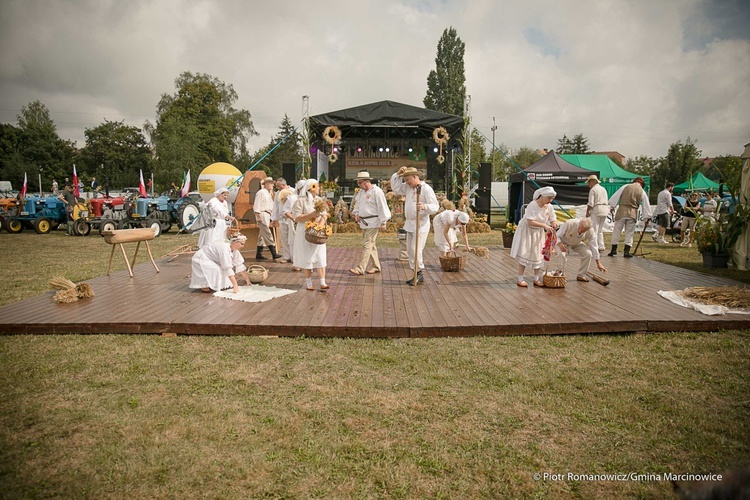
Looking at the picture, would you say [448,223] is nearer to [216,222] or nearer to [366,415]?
[216,222]

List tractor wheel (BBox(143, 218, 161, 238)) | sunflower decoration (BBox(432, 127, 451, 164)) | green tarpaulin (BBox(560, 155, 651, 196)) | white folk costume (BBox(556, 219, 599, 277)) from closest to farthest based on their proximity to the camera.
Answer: white folk costume (BBox(556, 219, 599, 277)) < tractor wheel (BBox(143, 218, 161, 238)) < sunflower decoration (BBox(432, 127, 451, 164)) < green tarpaulin (BBox(560, 155, 651, 196))

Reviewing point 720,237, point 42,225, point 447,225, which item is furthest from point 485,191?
point 42,225

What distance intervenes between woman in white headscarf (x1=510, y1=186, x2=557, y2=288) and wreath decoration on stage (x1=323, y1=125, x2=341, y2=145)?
11769 millimetres

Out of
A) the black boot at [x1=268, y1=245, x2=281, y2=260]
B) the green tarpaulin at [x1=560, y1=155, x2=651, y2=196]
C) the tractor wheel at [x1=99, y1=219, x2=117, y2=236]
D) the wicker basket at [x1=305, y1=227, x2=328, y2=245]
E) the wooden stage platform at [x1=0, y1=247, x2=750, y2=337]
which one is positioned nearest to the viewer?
the wooden stage platform at [x1=0, y1=247, x2=750, y2=337]

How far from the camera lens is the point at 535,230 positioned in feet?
21.0

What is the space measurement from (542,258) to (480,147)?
41413mm

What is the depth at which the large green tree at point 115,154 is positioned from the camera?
4688cm

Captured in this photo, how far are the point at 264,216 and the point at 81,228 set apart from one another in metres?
Result: 9.77

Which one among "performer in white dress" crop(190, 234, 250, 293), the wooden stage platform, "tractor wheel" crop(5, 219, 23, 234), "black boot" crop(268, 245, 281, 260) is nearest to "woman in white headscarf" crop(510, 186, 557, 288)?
the wooden stage platform

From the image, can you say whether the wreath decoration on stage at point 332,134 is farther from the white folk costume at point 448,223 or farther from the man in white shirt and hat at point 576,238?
the man in white shirt and hat at point 576,238

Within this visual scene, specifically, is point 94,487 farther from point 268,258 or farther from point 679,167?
point 679,167

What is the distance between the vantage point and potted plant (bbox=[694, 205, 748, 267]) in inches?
325

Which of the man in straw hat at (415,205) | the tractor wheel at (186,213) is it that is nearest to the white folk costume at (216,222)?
the man in straw hat at (415,205)

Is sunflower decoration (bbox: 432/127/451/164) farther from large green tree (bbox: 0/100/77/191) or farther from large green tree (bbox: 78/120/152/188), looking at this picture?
large green tree (bbox: 0/100/77/191)
